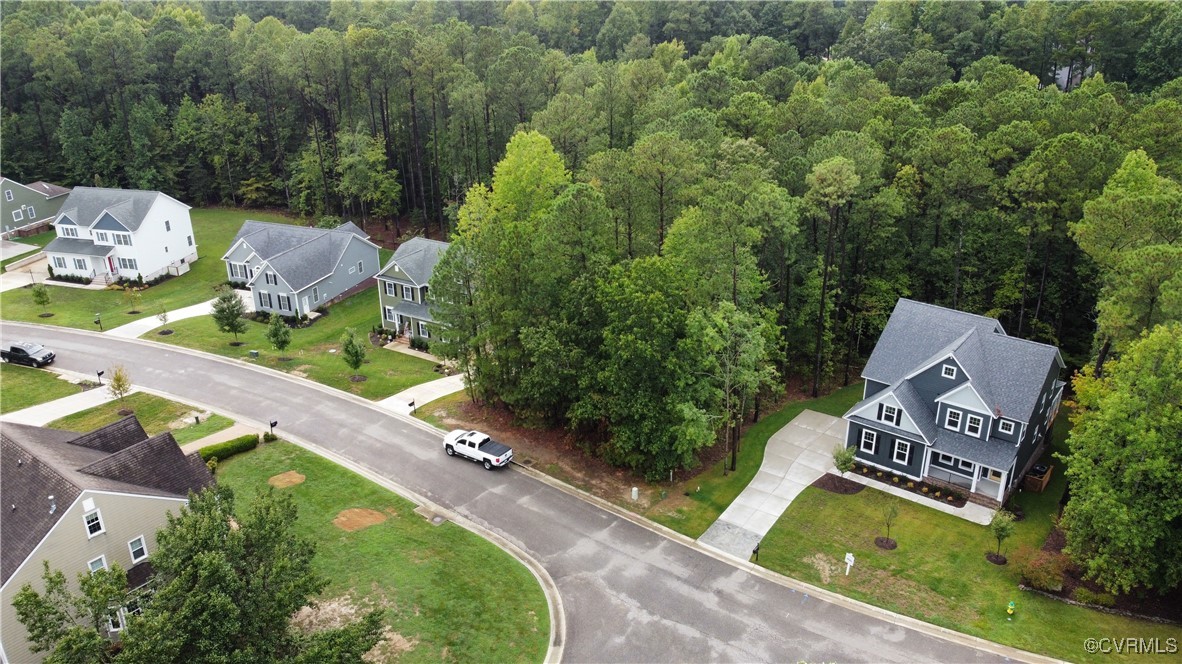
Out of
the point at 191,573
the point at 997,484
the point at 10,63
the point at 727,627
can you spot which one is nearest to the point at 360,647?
the point at 191,573

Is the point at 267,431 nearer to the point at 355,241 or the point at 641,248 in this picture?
the point at 641,248

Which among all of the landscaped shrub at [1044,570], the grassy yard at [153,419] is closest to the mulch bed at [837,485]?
the landscaped shrub at [1044,570]

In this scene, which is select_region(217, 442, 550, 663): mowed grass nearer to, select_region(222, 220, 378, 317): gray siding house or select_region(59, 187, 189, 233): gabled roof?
select_region(222, 220, 378, 317): gray siding house

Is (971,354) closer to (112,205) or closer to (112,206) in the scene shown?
(112,206)

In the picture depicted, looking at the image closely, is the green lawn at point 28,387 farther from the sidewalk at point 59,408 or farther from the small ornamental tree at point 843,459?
the small ornamental tree at point 843,459

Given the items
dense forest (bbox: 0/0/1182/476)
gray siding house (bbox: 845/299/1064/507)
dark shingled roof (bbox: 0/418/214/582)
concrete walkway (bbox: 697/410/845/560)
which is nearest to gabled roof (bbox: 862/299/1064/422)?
gray siding house (bbox: 845/299/1064/507)
